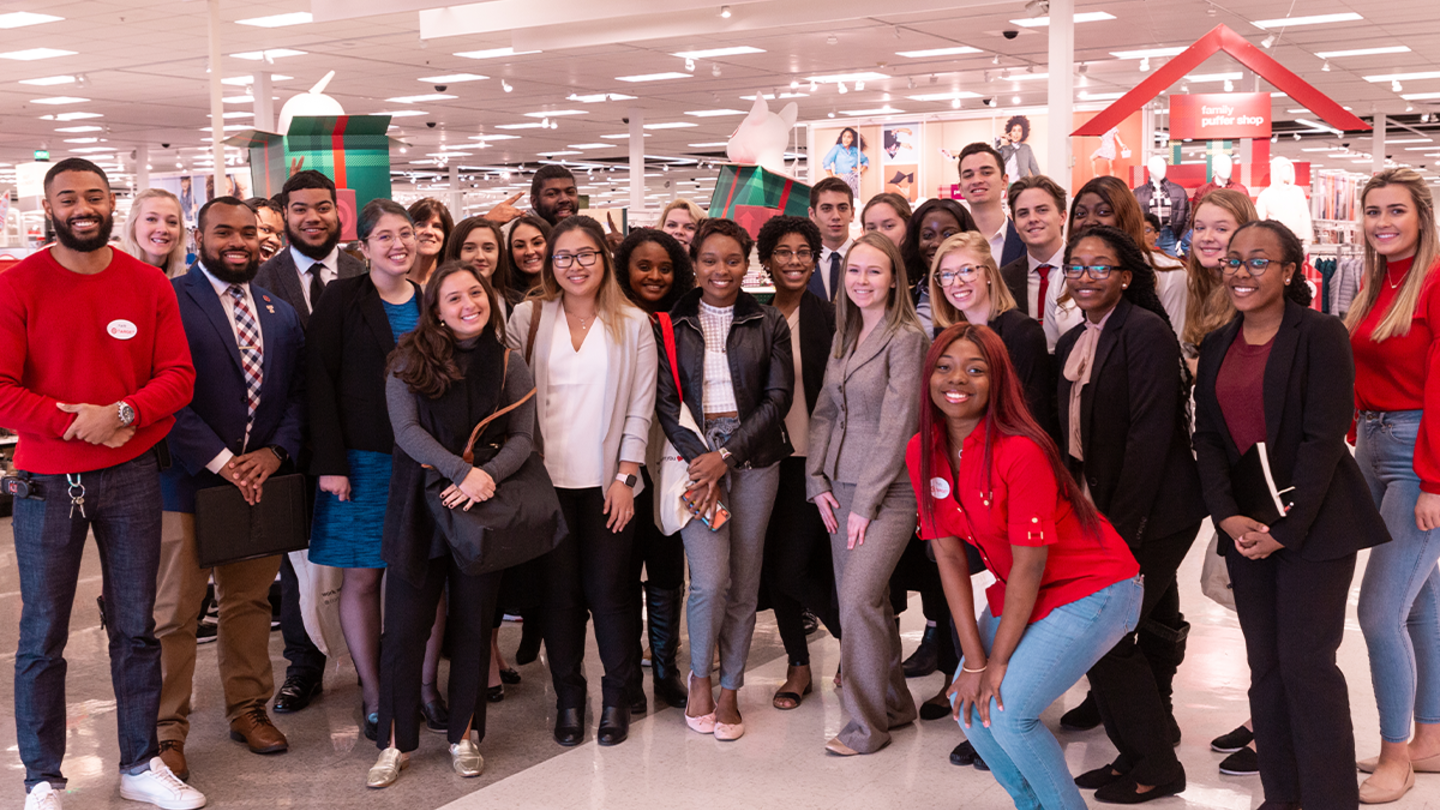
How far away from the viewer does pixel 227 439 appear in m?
3.46

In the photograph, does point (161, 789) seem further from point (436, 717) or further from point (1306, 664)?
point (1306, 664)

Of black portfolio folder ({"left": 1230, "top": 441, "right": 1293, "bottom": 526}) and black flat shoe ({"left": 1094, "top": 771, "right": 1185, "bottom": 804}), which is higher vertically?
black portfolio folder ({"left": 1230, "top": 441, "right": 1293, "bottom": 526})

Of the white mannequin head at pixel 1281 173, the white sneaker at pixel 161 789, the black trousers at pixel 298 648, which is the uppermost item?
the white mannequin head at pixel 1281 173

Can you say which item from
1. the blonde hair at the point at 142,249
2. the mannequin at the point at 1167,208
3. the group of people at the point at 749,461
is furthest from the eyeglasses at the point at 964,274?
the mannequin at the point at 1167,208

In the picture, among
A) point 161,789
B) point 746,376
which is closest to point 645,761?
point 746,376

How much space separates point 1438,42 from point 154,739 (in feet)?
44.4

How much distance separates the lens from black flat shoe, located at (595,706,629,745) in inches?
141

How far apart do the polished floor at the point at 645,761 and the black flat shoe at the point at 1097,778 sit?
0.50 feet

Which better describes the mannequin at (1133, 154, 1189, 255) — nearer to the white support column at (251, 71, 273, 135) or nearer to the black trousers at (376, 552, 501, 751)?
the black trousers at (376, 552, 501, 751)

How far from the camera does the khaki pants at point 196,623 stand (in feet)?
11.2

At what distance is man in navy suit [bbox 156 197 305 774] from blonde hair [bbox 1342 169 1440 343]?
10.1 feet

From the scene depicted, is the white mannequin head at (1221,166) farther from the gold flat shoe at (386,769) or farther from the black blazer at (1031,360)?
the gold flat shoe at (386,769)

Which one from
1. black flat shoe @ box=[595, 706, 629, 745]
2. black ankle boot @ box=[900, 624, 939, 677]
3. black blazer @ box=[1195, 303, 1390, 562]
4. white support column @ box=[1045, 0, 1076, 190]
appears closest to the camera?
black blazer @ box=[1195, 303, 1390, 562]

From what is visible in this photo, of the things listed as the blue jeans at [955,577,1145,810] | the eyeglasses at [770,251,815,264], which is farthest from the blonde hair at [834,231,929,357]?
the blue jeans at [955,577,1145,810]
